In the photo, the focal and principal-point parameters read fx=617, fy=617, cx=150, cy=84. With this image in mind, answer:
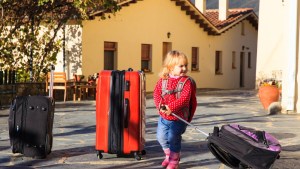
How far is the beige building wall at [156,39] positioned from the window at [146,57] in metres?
0.19

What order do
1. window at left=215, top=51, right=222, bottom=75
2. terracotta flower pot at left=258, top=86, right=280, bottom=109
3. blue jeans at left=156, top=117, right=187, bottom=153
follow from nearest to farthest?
blue jeans at left=156, top=117, right=187, bottom=153, terracotta flower pot at left=258, top=86, right=280, bottom=109, window at left=215, top=51, right=222, bottom=75

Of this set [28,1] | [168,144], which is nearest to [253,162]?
[168,144]

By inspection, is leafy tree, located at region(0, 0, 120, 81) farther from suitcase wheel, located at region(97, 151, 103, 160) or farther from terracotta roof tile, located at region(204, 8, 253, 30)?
terracotta roof tile, located at region(204, 8, 253, 30)


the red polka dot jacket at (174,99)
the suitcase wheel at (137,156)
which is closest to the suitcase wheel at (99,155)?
the suitcase wheel at (137,156)

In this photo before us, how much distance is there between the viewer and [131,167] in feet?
23.9

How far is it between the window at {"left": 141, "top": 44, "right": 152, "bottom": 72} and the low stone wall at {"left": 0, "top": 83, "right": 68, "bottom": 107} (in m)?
6.23

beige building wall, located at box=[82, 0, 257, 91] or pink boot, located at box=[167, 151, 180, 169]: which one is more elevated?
beige building wall, located at box=[82, 0, 257, 91]

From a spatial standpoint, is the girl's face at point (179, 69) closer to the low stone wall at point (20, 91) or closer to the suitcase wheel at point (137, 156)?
the suitcase wheel at point (137, 156)

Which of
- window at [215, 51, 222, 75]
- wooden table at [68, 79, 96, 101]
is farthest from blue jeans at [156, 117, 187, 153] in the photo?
window at [215, 51, 222, 75]

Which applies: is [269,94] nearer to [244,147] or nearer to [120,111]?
[120,111]

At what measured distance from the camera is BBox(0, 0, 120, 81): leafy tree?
19875 mm

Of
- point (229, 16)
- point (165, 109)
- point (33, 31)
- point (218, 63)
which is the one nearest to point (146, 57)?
point (33, 31)

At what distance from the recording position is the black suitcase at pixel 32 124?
7.65 meters

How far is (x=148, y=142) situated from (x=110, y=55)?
Result: 14725 mm
